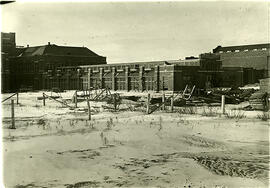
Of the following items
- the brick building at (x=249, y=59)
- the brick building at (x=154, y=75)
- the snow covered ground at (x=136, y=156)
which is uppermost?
the brick building at (x=249, y=59)

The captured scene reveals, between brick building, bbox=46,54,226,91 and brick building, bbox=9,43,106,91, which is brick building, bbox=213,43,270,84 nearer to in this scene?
brick building, bbox=46,54,226,91

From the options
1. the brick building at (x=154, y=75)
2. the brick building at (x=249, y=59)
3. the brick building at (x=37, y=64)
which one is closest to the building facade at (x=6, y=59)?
the brick building at (x=37, y=64)

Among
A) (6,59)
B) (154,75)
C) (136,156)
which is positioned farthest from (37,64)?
(136,156)

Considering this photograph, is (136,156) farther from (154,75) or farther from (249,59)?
(249,59)

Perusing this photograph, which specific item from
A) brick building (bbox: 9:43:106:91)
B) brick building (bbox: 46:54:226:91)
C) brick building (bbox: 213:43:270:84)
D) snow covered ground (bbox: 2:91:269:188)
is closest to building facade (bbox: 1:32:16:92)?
brick building (bbox: 9:43:106:91)

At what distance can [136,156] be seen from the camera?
357 inches

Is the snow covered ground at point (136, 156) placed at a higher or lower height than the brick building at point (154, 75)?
lower

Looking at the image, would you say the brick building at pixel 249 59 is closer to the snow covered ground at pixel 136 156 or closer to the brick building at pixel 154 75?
the brick building at pixel 154 75

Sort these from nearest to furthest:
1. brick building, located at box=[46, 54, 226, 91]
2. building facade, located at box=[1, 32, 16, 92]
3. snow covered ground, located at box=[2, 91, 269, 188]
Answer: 1. snow covered ground, located at box=[2, 91, 269, 188]
2. brick building, located at box=[46, 54, 226, 91]
3. building facade, located at box=[1, 32, 16, 92]

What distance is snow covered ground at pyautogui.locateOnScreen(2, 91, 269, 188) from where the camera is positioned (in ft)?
24.1

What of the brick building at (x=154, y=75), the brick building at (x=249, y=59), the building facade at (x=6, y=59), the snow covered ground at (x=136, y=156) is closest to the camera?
the snow covered ground at (x=136, y=156)

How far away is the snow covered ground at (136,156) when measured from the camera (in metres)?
7.34

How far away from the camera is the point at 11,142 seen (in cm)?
1034

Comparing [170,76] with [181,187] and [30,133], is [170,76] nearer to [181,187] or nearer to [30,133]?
[30,133]
